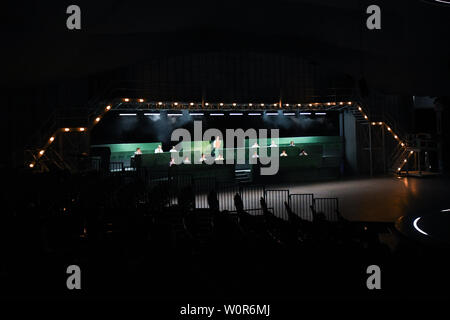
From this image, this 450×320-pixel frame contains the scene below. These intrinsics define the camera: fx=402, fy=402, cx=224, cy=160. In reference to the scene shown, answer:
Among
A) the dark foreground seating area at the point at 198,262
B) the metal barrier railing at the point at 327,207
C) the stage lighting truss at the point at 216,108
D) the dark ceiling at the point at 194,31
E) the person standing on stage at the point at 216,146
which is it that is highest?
the dark ceiling at the point at 194,31

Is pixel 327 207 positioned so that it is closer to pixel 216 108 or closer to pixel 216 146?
pixel 216 108

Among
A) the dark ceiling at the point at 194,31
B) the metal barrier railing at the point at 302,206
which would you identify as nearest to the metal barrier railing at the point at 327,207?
the metal barrier railing at the point at 302,206

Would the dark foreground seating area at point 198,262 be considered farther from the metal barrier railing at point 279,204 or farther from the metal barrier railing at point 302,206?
the metal barrier railing at point 279,204

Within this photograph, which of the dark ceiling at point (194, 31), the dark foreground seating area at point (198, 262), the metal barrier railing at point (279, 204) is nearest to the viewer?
the dark foreground seating area at point (198, 262)

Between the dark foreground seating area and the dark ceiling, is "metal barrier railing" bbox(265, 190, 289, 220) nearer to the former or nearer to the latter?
the dark foreground seating area

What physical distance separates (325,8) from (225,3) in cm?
308

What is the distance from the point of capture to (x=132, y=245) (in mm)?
4926

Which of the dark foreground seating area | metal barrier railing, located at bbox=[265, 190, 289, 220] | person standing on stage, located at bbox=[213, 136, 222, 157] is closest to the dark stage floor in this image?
metal barrier railing, located at bbox=[265, 190, 289, 220]

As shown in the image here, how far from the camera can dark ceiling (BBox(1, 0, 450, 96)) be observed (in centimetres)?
1018

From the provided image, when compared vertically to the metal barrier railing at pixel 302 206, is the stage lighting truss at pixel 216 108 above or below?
above

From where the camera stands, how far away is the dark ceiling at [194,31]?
10.2 meters

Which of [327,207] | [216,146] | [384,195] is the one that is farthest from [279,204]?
[216,146]

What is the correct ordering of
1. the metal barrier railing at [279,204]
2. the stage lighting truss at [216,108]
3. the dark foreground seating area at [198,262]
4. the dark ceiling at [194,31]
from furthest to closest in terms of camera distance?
1. the stage lighting truss at [216,108]
2. the metal barrier railing at [279,204]
3. the dark ceiling at [194,31]
4. the dark foreground seating area at [198,262]

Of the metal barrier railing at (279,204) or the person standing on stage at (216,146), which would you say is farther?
the person standing on stage at (216,146)
